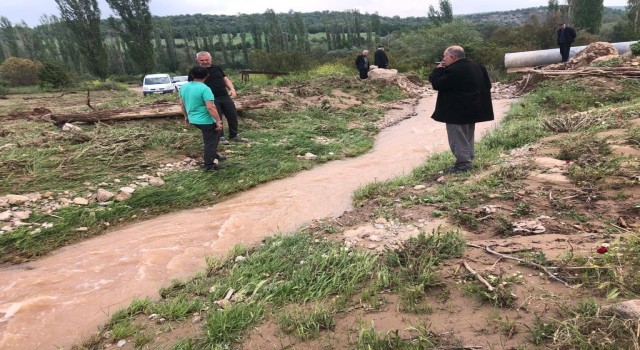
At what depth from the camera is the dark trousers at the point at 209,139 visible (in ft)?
19.5

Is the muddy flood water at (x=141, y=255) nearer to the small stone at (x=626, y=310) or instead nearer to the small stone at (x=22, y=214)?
the small stone at (x=22, y=214)

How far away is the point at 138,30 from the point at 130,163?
38.1 meters

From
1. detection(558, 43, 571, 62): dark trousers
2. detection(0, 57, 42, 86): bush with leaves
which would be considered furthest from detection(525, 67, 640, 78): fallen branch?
detection(0, 57, 42, 86): bush with leaves

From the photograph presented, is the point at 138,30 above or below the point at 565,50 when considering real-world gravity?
above

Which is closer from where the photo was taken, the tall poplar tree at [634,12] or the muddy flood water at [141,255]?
the muddy flood water at [141,255]

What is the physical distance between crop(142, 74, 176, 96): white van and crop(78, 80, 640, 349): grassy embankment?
1786 cm

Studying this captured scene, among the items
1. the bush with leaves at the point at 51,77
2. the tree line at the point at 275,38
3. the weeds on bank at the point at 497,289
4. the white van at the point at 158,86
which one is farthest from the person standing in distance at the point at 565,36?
the bush with leaves at the point at 51,77

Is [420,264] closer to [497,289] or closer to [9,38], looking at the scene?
[497,289]

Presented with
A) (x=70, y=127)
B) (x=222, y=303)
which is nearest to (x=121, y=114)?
(x=70, y=127)

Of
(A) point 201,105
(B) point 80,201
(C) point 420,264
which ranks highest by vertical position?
(A) point 201,105

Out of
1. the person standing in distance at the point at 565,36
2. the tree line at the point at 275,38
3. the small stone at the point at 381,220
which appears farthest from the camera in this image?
the tree line at the point at 275,38

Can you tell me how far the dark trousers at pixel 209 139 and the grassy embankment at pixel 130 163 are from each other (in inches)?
9.8

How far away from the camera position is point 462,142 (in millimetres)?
5070

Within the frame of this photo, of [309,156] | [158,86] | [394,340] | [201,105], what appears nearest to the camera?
[394,340]
